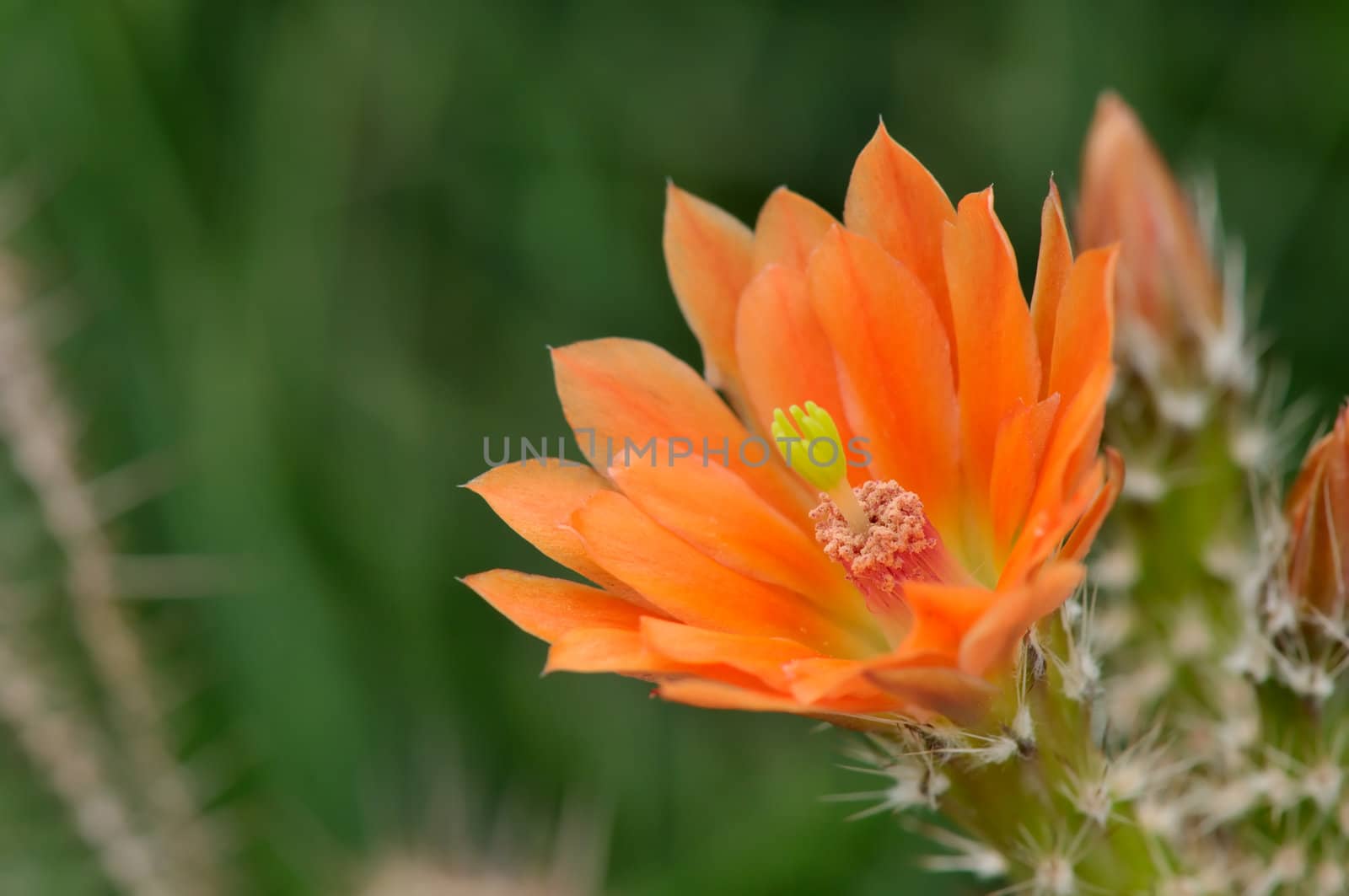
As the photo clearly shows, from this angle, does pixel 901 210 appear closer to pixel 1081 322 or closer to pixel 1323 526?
pixel 1081 322

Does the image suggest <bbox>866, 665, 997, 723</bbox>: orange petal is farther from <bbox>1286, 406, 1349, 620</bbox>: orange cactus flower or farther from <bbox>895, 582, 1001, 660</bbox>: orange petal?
<bbox>1286, 406, 1349, 620</bbox>: orange cactus flower

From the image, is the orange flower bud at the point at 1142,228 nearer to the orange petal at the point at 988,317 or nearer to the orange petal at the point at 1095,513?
the orange petal at the point at 988,317

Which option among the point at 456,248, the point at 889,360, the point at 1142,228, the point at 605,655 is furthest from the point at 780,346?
the point at 456,248

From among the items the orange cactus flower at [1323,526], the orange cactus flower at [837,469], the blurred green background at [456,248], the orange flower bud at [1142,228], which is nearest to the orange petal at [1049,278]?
the orange cactus flower at [837,469]

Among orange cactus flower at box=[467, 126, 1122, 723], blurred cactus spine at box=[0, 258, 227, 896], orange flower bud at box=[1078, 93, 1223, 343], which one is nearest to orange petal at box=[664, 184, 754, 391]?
orange cactus flower at box=[467, 126, 1122, 723]

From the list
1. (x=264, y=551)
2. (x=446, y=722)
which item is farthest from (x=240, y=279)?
(x=446, y=722)
